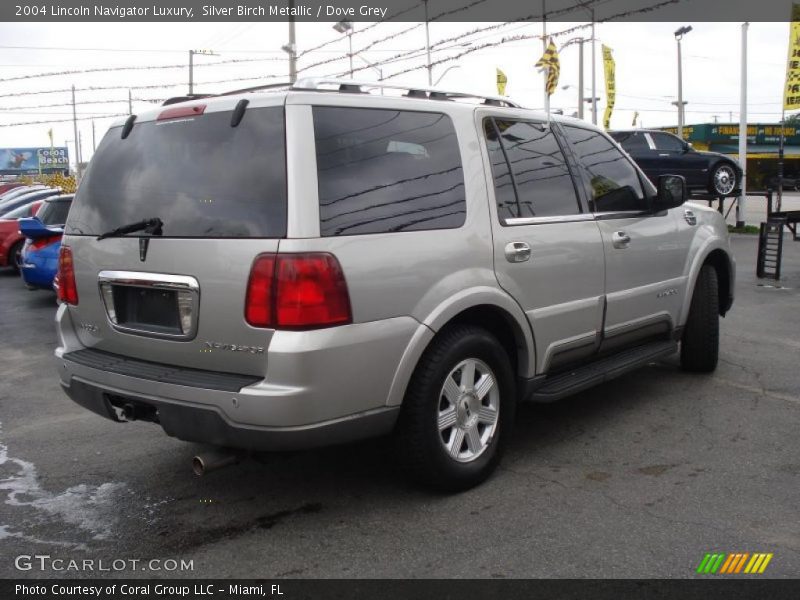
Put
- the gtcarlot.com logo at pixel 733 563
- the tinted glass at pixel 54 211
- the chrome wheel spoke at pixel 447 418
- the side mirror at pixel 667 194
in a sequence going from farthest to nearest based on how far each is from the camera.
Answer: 1. the tinted glass at pixel 54 211
2. the side mirror at pixel 667 194
3. the chrome wheel spoke at pixel 447 418
4. the gtcarlot.com logo at pixel 733 563

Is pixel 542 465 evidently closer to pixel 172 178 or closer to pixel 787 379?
pixel 172 178

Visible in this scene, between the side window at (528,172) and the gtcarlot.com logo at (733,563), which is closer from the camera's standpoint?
the gtcarlot.com logo at (733,563)

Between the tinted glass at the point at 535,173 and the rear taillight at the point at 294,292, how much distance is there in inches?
48.7

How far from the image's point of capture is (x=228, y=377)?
10.6ft

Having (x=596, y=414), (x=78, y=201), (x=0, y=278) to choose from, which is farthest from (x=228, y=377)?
(x=0, y=278)

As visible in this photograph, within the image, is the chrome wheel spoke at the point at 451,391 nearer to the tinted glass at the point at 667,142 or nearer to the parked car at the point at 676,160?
the parked car at the point at 676,160

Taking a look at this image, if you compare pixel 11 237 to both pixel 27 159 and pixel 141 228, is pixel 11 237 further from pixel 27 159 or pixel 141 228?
pixel 27 159

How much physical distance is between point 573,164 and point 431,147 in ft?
4.14

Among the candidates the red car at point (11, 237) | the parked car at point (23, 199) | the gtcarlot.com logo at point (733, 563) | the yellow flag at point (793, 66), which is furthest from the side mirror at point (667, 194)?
the yellow flag at point (793, 66)

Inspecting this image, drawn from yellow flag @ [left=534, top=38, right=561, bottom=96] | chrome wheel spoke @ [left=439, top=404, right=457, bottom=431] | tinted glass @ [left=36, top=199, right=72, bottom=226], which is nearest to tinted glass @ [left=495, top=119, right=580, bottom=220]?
chrome wheel spoke @ [left=439, top=404, right=457, bottom=431]

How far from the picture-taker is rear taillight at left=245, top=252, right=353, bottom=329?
Answer: 3078mm

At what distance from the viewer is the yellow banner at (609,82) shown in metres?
28.2

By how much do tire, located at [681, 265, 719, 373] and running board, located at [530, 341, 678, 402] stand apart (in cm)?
58

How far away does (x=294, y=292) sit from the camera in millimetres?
3076
